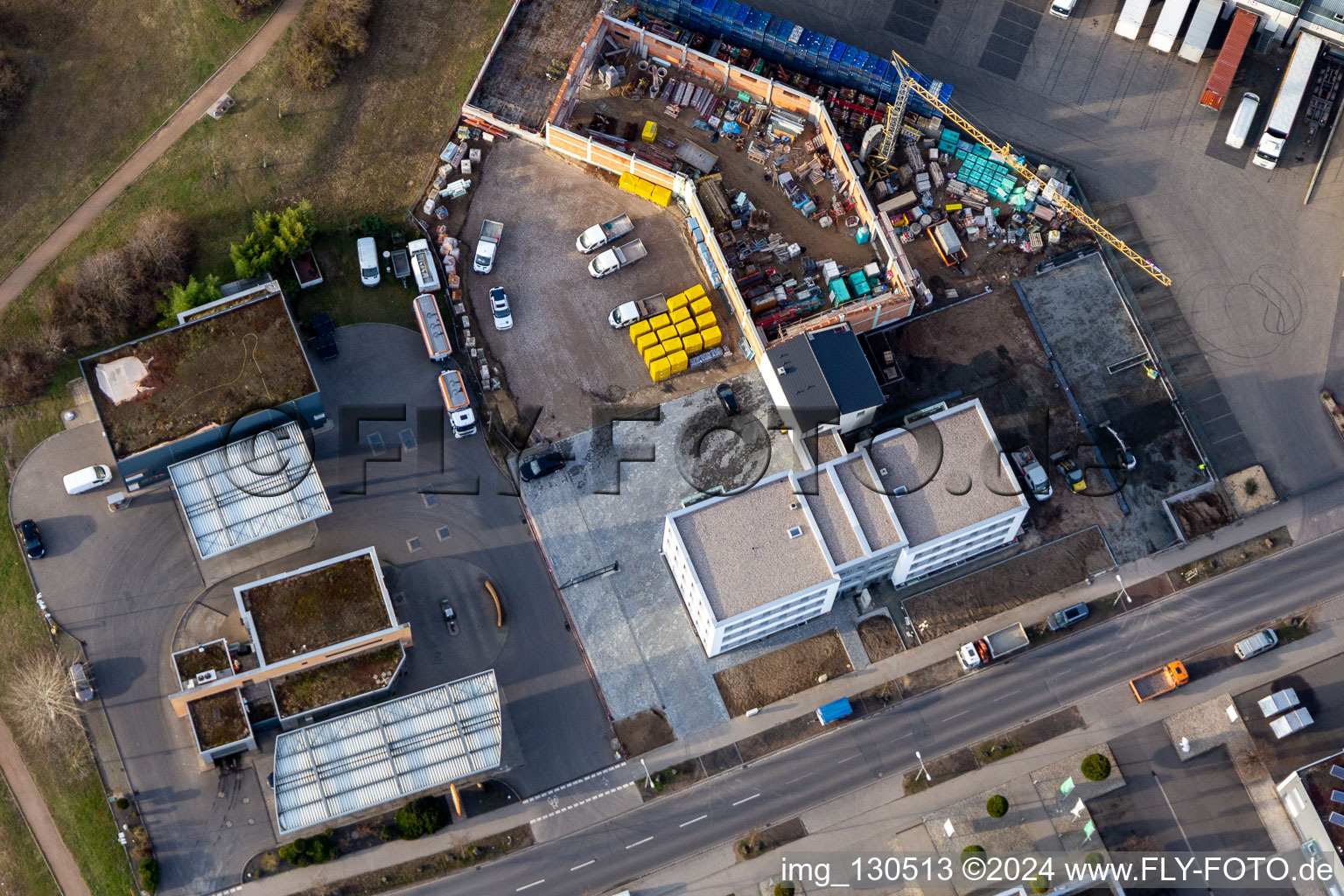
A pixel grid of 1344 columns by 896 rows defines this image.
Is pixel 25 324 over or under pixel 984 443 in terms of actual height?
over

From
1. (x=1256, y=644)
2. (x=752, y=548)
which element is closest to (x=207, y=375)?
(x=752, y=548)

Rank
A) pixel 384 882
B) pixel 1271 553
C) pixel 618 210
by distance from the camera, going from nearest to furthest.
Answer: pixel 384 882 → pixel 1271 553 → pixel 618 210

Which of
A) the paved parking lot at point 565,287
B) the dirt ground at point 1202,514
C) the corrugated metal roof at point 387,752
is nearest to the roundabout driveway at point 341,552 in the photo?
the corrugated metal roof at point 387,752

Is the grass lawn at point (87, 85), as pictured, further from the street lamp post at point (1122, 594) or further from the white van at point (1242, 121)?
the street lamp post at point (1122, 594)

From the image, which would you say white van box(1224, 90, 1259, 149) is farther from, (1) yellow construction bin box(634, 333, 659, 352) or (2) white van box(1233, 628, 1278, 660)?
(1) yellow construction bin box(634, 333, 659, 352)

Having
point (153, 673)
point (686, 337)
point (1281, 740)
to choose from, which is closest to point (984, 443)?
point (686, 337)

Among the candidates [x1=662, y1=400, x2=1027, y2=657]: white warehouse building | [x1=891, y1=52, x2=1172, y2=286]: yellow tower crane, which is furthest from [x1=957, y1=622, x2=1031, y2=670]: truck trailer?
[x1=891, y1=52, x2=1172, y2=286]: yellow tower crane

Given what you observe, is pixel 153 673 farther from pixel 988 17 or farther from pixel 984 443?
pixel 988 17
